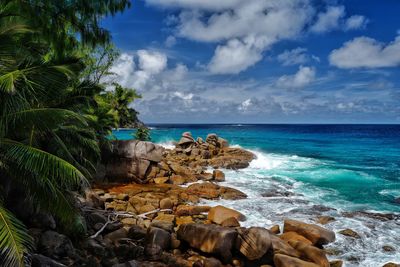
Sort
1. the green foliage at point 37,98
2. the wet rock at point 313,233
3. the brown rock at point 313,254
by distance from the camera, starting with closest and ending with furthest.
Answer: the green foliage at point 37,98 < the brown rock at point 313,254 < the wet rock at point 313,233

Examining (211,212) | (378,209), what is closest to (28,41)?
(211,212)

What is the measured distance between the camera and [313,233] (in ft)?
36.9

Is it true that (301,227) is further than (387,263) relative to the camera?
Yes

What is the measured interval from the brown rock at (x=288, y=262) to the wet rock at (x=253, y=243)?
47 centimetres

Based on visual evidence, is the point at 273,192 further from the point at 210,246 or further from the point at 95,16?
the point at 95,16

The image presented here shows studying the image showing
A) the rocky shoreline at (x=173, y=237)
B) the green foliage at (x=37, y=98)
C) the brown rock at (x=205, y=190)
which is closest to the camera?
the green foliage at (x=37, y=98)

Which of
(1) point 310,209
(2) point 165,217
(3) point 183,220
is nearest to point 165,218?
(2) point 165,217

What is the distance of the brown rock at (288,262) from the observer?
910 cm

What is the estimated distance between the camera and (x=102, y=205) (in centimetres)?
1354

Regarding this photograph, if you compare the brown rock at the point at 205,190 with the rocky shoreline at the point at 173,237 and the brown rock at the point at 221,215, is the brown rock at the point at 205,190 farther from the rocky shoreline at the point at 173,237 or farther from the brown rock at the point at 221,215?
the brown rock at the point at 221,215

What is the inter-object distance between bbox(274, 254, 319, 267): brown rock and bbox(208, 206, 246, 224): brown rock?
12.0ft

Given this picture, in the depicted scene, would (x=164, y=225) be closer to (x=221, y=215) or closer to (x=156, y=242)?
(x=156, y=242)

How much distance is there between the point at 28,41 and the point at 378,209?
1710cm

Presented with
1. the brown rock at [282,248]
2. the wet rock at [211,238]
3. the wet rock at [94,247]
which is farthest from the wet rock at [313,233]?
the wet rock at [94,247]
